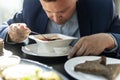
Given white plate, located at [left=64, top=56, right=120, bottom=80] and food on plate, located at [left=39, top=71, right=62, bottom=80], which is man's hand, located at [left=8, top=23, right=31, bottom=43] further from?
food on plate, located at [left=39, top=71, right=62, bottom=80]

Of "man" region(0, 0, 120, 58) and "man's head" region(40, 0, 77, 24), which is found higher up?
"man's head" region(40, 0, 77, 24)

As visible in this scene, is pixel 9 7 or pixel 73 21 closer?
pixel 73 21

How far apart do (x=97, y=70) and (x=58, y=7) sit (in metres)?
0.43

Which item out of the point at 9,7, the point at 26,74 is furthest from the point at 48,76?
the point at 9,7

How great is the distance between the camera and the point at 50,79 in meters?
0.70

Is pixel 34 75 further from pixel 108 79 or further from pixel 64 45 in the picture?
pixel 64 45

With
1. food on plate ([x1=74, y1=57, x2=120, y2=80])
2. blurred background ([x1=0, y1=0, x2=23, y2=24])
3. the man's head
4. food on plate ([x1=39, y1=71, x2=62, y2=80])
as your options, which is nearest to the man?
the man's head

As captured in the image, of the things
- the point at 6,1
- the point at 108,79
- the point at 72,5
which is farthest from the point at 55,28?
the point at 6,1

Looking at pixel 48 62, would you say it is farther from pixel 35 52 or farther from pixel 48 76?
pixel 48 76

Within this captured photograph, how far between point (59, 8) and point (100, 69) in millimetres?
430

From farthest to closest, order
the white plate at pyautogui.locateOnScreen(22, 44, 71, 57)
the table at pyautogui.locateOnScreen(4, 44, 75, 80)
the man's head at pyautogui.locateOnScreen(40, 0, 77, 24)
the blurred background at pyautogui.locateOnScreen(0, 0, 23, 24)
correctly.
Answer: the blurred background at pyautogui.locateOnScreen(0, 0, 23, 24), the man's head at pyautogui.locateOnScreen(40, 0, 77, 24), the white plate at pyautogui.locateOnScreen(22, 44, 71, 57), the table at pyautogui.locateOnScreen(4, 44, 75, 80)

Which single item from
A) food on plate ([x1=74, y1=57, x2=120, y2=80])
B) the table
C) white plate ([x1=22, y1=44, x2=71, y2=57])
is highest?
food on plate ([x1=74, y1=57, x2=120, y2=80])

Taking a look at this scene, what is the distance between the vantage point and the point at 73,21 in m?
1.34

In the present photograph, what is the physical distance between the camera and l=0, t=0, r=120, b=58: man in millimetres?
1048
